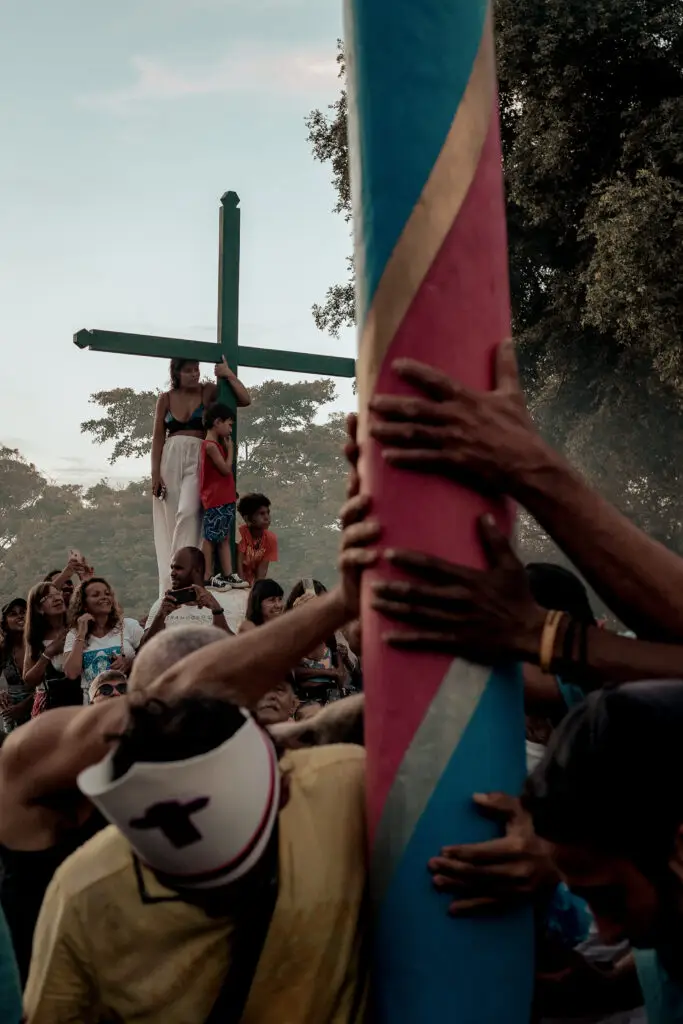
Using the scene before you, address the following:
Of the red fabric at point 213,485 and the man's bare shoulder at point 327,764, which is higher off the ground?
the red fabric at point 213,485

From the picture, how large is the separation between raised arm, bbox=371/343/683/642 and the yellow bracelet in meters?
0.08

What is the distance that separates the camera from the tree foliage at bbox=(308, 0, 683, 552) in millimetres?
15289

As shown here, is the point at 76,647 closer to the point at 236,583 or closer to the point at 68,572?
the point at 68,572

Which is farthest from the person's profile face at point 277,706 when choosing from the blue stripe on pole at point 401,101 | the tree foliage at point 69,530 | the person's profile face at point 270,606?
the tree foliage at point 69,530

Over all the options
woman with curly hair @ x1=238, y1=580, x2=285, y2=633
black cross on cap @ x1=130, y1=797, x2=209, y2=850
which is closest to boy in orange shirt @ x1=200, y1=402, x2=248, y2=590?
woman with curly hair @ x1=238, y1=580, x2=285, y2=633

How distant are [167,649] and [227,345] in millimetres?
7619

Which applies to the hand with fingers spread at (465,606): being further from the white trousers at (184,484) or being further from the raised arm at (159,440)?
the raised arm at (159,440)

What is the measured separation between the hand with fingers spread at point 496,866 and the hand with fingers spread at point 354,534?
1.28 ft

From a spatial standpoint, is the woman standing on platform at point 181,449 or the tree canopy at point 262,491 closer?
the woman standing on platform at point 181,449

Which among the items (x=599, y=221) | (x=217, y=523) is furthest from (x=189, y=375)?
(x=599, y=221)

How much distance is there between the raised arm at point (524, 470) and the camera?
1645mm

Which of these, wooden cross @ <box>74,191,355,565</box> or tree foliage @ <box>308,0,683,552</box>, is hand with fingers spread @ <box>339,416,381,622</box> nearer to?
wooden cross @ <box>74,191,355,565</box>

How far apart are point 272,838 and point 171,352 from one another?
26.3 feet

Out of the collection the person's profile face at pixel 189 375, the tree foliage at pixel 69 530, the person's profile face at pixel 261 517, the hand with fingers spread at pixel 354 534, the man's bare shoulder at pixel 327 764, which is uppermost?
the tree foliage at pixel 69 530
